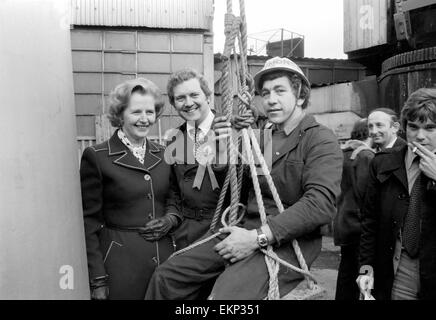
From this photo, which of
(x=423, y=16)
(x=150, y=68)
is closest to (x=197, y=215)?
(x=423, y=16)

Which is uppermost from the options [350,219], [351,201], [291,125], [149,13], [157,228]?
[149,13]

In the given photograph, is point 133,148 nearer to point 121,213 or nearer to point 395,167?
point 121,213

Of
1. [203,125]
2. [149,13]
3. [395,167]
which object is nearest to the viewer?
[395,167]

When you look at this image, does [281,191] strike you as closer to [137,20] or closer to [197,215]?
[197,215]

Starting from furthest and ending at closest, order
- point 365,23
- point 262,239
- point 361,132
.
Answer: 1. point 365,23
2. point 361,132
3. point 262,239

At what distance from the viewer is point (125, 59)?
27.2ft

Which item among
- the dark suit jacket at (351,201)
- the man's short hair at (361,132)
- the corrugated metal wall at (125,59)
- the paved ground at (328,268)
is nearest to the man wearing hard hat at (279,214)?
the dark suit jacket at (351,201)

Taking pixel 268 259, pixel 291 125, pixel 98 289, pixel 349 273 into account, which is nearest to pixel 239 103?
A: pixel 291 125

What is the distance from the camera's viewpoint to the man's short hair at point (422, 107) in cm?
220

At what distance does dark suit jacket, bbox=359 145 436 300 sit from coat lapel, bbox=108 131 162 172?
1.13m

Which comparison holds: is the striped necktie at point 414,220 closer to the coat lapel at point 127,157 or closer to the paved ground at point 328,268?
the coat lapel at point 127,157

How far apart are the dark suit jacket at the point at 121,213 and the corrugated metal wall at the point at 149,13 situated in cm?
627

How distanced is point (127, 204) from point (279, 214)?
33.4 inches

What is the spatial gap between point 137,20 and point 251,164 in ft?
22.6
